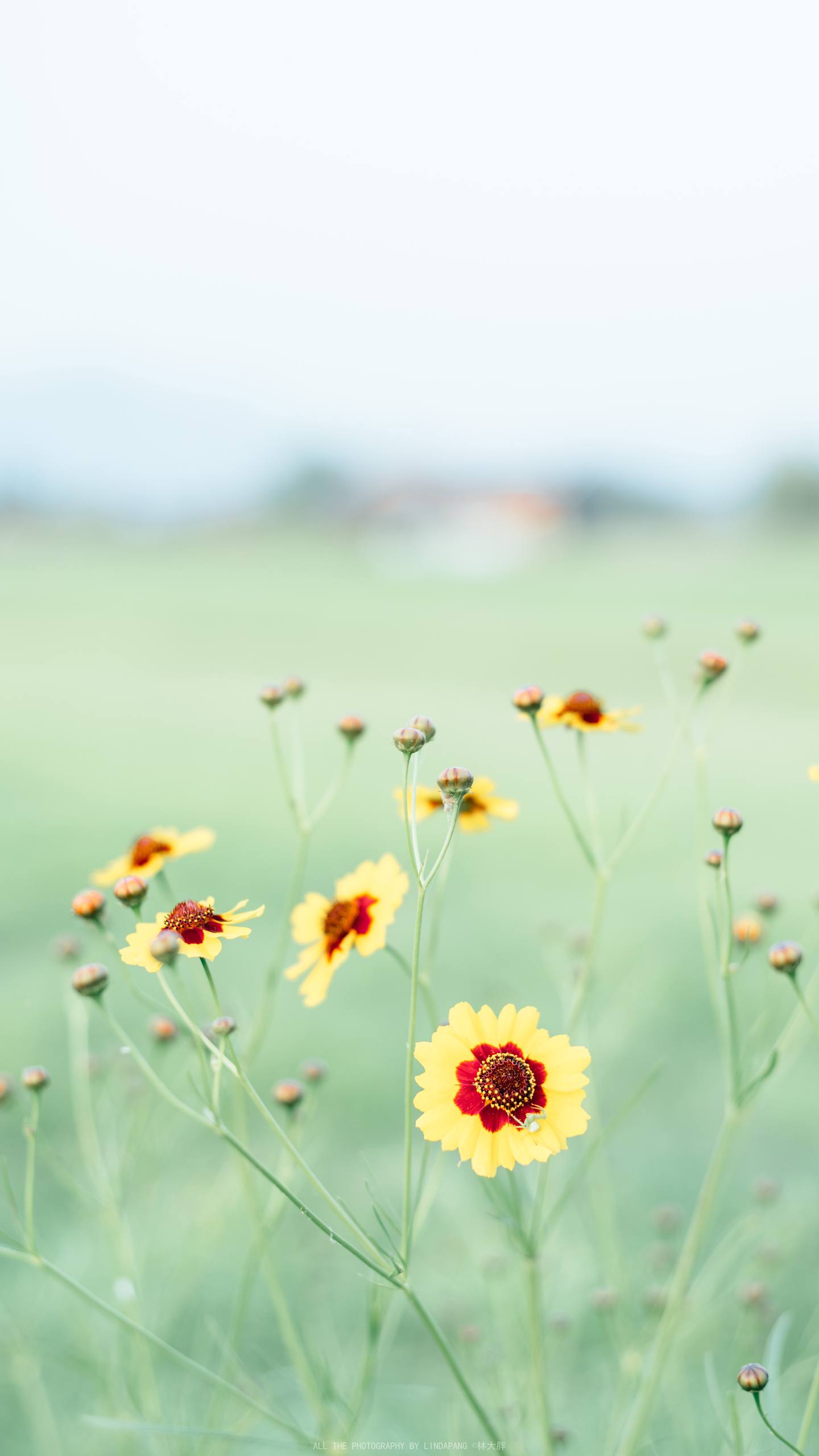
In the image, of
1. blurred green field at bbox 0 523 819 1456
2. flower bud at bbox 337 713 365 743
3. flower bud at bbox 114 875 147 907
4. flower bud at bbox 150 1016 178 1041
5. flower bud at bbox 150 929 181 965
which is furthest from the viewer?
blurred green field at bbox 0 523 819 1456

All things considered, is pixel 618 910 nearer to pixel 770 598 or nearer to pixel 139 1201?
pixel 139 1201

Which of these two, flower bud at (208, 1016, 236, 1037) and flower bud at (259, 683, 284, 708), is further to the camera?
flower bud at (259, 683, 284, 708)

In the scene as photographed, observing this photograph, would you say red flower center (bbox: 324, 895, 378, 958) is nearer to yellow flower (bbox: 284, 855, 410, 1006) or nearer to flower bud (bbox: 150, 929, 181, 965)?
yellow flower (bbox: 284, 855, 410, 1006)

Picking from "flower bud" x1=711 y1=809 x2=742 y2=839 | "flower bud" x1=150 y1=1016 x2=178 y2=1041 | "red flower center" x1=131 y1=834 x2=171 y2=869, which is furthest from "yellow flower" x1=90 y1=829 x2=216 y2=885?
"flower bud" x1=711 y1=809 x2=742 y2=839

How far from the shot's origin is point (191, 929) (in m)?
0.62

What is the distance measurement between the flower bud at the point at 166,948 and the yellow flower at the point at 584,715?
0.36 m

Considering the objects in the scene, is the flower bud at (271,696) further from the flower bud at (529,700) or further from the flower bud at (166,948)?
the flower bud at (166,948)

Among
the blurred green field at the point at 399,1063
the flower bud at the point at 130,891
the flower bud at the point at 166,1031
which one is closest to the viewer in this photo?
the flower bud at the point at 130,891

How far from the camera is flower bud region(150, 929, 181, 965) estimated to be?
1.79 ft

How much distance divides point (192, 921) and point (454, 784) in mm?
170

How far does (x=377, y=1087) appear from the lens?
1.87 m

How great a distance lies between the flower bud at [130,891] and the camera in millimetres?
655

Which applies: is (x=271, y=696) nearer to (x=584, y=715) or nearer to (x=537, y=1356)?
(x=584, y=715)

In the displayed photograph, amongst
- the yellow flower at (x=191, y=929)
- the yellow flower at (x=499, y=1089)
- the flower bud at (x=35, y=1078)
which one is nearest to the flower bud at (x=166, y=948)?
the yellow flower at (x=191, y=929)
